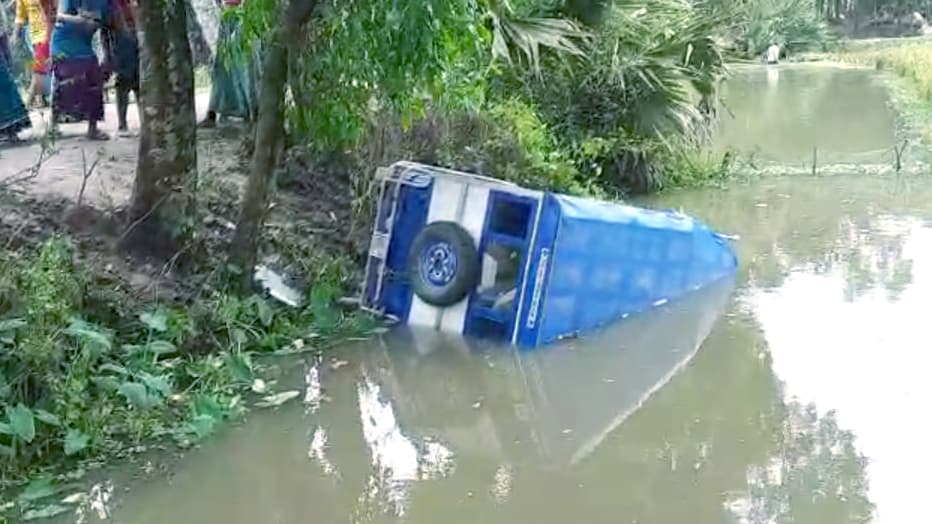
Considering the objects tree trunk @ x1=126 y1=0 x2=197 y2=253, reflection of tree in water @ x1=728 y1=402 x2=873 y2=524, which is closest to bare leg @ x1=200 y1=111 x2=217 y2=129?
tree trunk @ x1=126 y1=0 x2=197 y2=253

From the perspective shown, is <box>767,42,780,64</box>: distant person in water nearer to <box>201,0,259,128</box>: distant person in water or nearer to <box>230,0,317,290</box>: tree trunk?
<box>201,0,259,128</box>: distant person in water

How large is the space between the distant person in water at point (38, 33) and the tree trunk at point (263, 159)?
8.42 ft

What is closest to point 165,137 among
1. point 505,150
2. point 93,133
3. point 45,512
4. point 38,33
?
point 93,133

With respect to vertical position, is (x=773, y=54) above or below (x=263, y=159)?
above

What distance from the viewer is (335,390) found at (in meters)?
→ 6.61

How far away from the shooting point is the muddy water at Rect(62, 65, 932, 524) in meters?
5.04

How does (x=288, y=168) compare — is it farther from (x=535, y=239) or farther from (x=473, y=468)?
(x=473, y=468)

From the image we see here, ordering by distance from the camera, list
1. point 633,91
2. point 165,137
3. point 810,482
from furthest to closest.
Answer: point 633,91 < point 165,137 < point 810,482

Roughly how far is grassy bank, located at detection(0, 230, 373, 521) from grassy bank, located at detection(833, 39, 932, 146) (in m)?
11.6

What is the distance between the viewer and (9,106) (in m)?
8.75

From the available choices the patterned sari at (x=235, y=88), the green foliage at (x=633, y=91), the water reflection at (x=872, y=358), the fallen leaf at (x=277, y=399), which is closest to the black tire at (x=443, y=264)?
the fallen leaf at (x=277, y=399)

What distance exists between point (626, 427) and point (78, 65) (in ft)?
16.1

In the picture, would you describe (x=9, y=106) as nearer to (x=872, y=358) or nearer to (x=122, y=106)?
(x=122, y=106)

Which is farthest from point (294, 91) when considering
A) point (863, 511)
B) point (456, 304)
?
point (863, 511)
